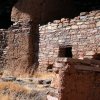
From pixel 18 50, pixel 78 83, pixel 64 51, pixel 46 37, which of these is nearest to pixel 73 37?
pixel 64 51

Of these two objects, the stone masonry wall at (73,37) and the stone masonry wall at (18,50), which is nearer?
the stone masonry wall at (73,37)

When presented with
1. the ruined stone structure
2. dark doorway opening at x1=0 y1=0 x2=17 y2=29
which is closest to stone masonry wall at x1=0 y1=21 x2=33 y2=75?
the ruined stone structure

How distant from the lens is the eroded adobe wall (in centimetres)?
636

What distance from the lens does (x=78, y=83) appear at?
659 cm

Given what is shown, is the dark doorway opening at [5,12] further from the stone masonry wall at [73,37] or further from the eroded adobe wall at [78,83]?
the eroded adobe wall at [78,83]

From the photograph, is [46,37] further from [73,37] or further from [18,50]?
[73,37]

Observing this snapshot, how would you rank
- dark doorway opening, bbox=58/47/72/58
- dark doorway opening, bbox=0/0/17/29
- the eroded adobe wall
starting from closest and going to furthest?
the eroded adobe wall < dark doorway opening, bbox=58/47/72/58 < dark doorway opening, bbox=0/0/17/29

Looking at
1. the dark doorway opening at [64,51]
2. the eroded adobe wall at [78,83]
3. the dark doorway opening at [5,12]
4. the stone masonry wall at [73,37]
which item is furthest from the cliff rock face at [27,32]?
the eroded adobe wall at [78,83]

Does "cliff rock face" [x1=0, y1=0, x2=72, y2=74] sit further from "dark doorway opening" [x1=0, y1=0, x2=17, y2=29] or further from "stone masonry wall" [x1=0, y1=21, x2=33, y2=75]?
"dark doorway opening" [x1=0, y1=0, x2=17, y2=29]

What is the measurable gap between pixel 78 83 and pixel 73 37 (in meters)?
3.85

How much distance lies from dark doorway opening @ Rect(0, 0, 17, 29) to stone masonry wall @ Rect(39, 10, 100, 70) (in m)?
5.32

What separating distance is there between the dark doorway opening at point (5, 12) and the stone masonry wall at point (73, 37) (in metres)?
5.32

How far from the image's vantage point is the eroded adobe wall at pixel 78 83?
6.36 m

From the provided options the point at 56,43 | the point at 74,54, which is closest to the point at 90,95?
the point at 74,54
